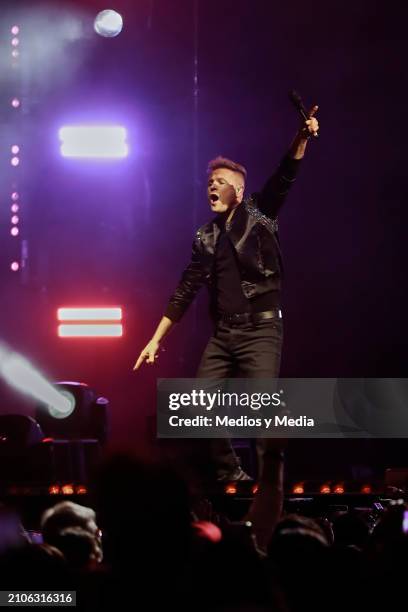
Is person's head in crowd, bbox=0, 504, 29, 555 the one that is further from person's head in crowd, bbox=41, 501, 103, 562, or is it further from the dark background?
the dark background

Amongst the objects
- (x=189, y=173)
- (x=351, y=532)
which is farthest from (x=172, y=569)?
(x=189, y=173)

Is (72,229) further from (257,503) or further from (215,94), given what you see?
(257,503)

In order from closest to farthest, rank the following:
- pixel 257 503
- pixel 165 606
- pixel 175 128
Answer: pixel 165 606, pixel 257 503, pixel 175 128

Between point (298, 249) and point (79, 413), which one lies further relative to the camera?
point (298, 249)

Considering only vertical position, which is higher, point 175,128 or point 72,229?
point 175,128

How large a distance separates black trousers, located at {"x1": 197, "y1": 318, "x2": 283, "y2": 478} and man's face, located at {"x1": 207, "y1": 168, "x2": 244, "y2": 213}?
908mm

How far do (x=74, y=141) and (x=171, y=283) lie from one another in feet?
6.44


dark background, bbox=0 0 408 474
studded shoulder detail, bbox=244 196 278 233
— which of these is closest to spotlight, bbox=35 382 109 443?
dark background, bbox=0 0 408 474

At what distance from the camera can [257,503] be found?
3.69m

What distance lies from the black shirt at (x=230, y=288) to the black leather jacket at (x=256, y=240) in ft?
0.12

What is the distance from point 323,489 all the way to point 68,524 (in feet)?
10.4

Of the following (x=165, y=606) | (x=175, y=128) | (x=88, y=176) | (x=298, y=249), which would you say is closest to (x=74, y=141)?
(x=88, y=176)

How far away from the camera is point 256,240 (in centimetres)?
652

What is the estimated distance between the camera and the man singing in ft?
20.8
